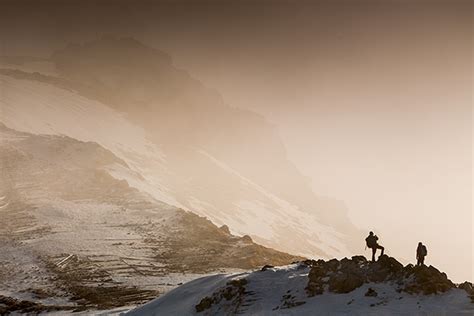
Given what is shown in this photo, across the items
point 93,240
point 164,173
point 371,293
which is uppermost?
point 164,173

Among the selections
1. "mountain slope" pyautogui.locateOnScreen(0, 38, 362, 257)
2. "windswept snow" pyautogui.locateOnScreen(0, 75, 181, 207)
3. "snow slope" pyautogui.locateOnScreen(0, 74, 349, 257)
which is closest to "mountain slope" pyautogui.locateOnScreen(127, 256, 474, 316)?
"snow slope" pyautogui.locateOnScreen(0, 74, 349, 257)

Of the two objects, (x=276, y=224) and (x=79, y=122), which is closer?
(x=276, y=224)

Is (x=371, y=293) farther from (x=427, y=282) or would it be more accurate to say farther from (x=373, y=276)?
(x=427, y=282)

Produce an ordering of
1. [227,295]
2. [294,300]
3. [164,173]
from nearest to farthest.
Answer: [294,300], [227,295], [164,173]

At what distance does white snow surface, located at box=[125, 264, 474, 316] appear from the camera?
2991cm

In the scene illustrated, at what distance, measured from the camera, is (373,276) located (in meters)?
34.6

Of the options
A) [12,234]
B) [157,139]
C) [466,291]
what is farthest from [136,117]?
[466,291]

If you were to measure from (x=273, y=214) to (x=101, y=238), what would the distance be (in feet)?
245

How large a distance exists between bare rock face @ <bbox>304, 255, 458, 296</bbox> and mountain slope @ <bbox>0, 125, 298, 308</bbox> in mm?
21202

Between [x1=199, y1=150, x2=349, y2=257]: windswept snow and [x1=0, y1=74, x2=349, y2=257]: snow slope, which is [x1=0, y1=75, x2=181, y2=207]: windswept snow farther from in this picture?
[x1=199, y1=150, x2=349, y2=257]: windswept snow

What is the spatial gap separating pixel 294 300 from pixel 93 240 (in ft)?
137

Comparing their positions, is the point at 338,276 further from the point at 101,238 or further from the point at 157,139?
the point at 157,139

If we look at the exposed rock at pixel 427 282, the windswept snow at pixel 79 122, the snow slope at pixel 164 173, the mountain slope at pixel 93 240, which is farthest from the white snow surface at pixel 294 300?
the windswept snow at pixel 79 122

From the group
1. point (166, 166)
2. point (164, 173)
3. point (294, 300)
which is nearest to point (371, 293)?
point (294, 300)
